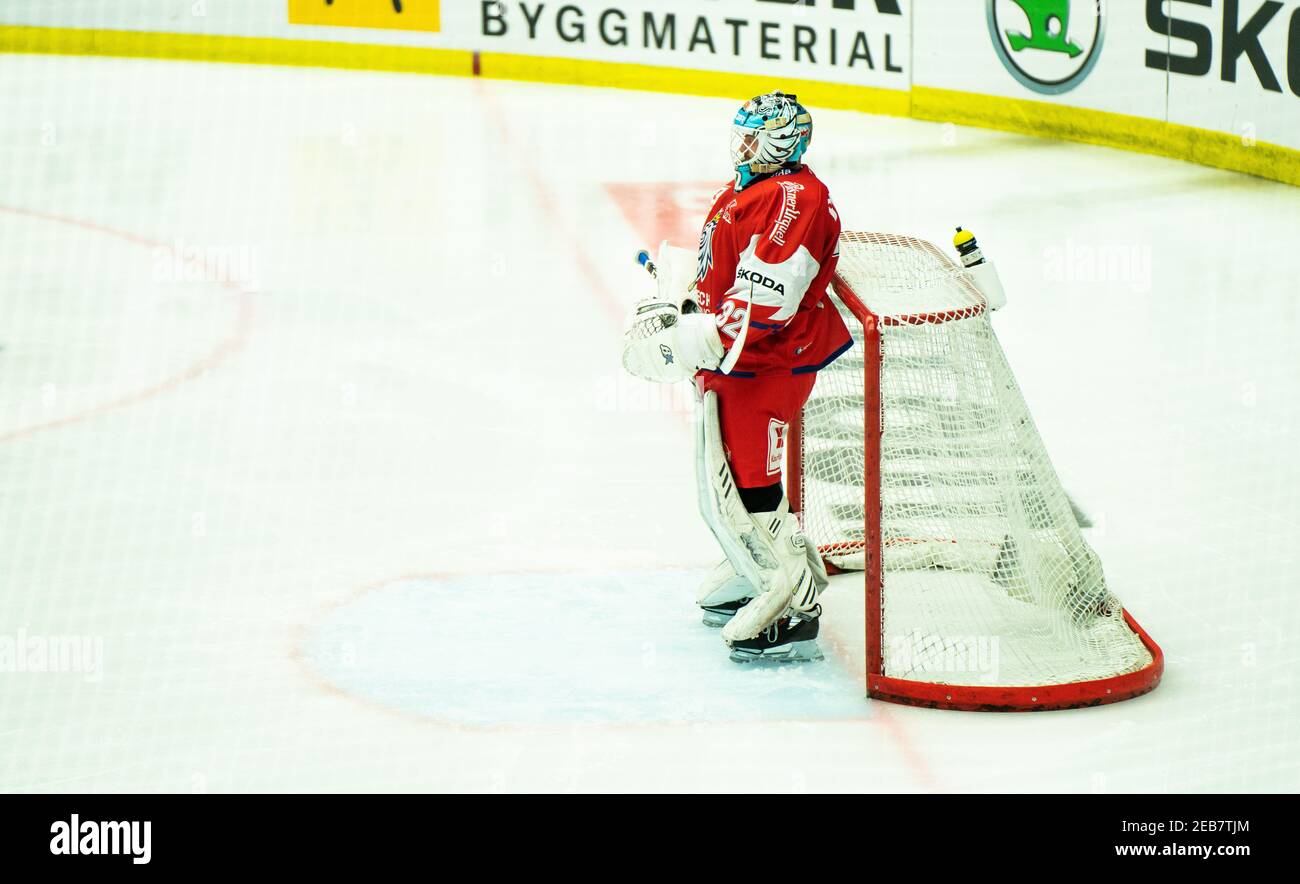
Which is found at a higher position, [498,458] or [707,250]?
[707,250]

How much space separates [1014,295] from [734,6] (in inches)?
207

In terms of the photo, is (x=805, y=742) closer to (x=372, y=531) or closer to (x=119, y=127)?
(x=372, y=531)

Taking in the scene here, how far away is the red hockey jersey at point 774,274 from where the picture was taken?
448 centimetres

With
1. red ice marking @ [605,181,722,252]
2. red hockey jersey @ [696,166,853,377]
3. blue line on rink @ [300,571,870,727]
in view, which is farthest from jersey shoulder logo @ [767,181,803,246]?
red ice marking @ [605,181,722,252]

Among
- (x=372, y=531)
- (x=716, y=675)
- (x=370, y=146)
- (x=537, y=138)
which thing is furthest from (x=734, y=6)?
(x=716, y=675)

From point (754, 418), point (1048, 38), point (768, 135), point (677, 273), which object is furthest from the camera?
point (1048, 38)

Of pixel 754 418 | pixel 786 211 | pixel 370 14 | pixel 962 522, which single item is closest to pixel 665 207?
pixel 370 14

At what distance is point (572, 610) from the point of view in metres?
5.30

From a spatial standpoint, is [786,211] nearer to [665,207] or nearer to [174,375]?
[174,375]

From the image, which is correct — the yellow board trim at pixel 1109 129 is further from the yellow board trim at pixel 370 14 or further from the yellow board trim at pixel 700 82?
the yellow board trim at pixel 370 14

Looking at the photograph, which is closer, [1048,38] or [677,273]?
[677,273]

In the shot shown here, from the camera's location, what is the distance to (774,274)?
4473 mm

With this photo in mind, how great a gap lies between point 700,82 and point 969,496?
902 centimetres

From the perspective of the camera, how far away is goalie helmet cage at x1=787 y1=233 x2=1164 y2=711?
4.61 m
